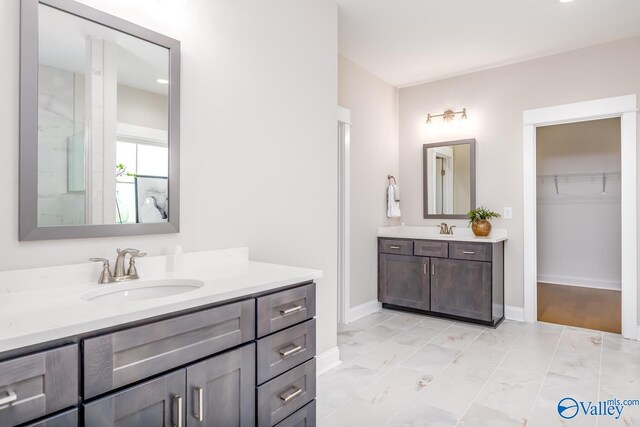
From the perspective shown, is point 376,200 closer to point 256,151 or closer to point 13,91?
point 256,151

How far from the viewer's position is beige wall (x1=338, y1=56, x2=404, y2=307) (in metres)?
3.79

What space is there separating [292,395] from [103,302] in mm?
794

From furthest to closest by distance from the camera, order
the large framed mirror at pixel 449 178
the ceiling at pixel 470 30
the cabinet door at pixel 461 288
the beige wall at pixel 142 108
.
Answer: the large framed mirror at pixel 449 178 < the cabinet door at pixel 461 288 < the ceiling at pixel 470 30 < the beige wall at pixel 142 108

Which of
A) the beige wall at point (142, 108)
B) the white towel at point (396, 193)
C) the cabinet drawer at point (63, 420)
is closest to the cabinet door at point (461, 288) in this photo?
the white towel at point (396, 193)

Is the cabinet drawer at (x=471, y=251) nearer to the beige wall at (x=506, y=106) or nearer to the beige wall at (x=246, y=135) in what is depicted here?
the beige wall at (x=506, y=106)

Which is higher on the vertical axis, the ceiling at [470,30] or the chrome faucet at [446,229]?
the ceiling at [470,30]

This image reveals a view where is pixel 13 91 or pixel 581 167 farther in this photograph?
pixel 581 167

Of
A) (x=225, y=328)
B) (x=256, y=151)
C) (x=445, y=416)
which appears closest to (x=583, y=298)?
(x=445, y=416)

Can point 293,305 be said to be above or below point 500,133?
below

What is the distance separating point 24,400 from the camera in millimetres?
821

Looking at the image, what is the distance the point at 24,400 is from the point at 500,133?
414 cm

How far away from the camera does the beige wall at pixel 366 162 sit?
3.79 metres

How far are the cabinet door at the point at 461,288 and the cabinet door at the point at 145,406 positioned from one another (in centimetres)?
303

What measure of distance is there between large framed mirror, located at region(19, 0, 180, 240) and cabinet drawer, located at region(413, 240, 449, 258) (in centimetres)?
270
